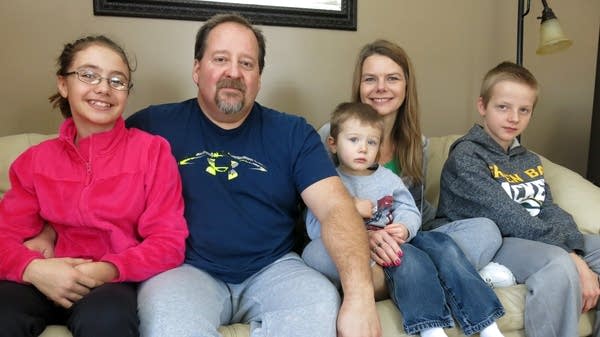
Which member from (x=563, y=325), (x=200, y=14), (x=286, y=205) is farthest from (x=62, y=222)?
(x=563, y=325)

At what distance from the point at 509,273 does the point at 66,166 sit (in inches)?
53.7

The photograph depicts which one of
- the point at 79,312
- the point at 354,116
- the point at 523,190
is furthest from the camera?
the point at 523,190

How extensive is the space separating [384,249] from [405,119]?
0.67 m

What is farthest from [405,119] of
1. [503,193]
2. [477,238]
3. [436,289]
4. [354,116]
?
[436,289]

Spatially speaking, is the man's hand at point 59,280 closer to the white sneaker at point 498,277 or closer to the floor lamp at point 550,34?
the white sneaker at point 498,277

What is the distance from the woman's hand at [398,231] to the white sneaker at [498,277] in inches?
11.7

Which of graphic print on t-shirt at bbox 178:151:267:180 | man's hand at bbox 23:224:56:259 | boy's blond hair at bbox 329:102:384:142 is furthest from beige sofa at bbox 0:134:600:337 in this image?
boy's blond hair at bbox 329:102:384:142

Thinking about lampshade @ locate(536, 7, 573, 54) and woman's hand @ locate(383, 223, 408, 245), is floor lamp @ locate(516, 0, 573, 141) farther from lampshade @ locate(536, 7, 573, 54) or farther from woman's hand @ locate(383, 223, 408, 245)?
woman's hand @ locate(383, 223, 408, 245)

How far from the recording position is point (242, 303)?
1.39 meters

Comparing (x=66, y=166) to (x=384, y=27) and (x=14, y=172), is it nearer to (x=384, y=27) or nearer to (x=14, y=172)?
(x=14, y=172)

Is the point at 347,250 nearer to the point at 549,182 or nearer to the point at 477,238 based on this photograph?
the point at 477,238

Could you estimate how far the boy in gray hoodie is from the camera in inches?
57.0

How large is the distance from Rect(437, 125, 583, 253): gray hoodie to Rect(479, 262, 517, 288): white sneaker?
18 cm

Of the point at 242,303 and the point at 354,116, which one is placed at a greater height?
the point at 354,116
